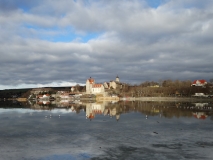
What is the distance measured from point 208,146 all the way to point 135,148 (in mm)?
3867

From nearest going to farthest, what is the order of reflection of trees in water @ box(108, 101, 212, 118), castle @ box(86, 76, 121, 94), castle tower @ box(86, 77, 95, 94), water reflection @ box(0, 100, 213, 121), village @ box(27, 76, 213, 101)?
water reflection @ box(0, 100, 213, 121), reflection of trees in water @ box(108, 101, 212, 118), village @ box(27, 76, 213, 101), castle @ box(86, 76, 121, 94), castle tower @ box(86, 77, 95, 94)

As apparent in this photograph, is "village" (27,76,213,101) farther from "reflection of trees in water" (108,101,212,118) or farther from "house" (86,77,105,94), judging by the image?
"reflection of trees in water" (108,101,212,118)

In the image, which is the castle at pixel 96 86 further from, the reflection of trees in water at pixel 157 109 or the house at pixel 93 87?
the reflection of trees in water at pixel 157 109

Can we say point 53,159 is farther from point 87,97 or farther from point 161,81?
point 161,81

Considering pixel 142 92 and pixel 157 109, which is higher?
pixel 142 92


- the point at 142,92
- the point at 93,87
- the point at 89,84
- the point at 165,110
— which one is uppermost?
the point at 89,84

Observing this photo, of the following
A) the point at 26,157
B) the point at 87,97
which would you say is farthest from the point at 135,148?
the point at 87,97

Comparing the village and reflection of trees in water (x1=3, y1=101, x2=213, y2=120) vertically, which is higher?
the village

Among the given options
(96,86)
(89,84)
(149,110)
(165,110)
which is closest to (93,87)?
(96,86)

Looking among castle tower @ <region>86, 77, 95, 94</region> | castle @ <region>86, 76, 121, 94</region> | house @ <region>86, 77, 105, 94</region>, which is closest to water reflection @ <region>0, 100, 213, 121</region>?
castle @ <region>86, 76, 121, 94</region>

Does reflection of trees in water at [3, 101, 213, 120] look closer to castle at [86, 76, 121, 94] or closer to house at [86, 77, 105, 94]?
castle at [86, 76, 121, 94]

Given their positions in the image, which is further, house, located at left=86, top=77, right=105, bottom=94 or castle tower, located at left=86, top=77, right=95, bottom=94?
castle tower, located at left=86, top=77, right=95, bottom=94

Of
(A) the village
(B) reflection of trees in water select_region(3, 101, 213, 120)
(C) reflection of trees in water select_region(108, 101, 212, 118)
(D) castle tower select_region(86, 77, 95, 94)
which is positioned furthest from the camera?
(D) castle tower select_region(86, 77, 95, 94)

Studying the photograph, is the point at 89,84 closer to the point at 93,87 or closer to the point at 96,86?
the point at 93,87
